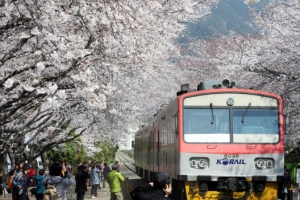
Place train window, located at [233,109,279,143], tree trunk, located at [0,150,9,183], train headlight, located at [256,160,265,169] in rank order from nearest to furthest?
train headlight, located at [256,160,265,169] < train window, located at [233,109,279,143] < tree trunk, located at [0,150,9,183]

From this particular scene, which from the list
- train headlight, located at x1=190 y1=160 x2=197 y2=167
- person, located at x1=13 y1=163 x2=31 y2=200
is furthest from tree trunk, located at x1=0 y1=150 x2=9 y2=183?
train headlight, located at x1=190 y1=160 x2=197 y2=167

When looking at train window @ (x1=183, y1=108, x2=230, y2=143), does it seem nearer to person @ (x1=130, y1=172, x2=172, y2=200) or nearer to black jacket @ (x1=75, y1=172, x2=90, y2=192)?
black jacket @ (x1=75, y1=172, x2=90, y2=192)

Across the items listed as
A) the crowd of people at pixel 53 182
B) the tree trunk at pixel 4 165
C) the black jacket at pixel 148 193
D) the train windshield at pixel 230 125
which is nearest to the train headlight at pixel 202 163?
the train windshield at pixel 230 125

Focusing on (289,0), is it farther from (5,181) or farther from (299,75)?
(5,181)

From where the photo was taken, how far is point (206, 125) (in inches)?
523

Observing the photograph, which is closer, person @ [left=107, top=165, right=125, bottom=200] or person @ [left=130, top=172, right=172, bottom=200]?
person @ [left=130, top=172, right=172, bottom=200]

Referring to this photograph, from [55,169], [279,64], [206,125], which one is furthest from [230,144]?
[279,64]

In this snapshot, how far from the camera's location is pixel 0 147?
26.1m

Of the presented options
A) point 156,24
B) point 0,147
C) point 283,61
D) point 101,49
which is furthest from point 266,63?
point 0,147

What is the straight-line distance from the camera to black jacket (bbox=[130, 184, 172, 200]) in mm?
5910

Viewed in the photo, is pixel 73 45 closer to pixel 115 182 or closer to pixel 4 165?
pixel 115 182

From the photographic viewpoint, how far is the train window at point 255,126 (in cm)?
1327

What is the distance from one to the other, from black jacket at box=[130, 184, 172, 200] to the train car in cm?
668

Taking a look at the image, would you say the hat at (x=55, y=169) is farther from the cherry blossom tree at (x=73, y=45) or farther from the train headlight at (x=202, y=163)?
the train headlight at (x=202, y=163)
